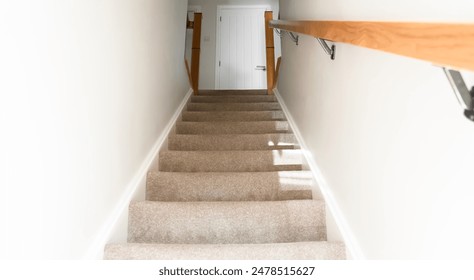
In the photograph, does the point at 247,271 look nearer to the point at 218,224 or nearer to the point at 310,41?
the point at 218,224

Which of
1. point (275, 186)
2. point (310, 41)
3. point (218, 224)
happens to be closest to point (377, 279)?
point (218, 224)

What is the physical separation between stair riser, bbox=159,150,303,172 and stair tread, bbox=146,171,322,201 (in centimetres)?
31

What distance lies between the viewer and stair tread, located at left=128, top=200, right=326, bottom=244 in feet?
4.93

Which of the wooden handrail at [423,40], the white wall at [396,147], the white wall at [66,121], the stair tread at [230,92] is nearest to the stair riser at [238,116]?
the stair tread at [230,92]

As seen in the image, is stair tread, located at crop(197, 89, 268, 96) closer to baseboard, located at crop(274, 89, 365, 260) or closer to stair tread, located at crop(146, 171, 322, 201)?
baseboard, located at crop(274, 89, 365, 260)

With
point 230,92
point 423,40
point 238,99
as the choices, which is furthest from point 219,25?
point 423,40

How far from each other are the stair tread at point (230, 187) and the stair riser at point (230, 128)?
1.04 m

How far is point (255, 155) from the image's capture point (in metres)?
2.19

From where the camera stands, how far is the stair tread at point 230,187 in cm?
181

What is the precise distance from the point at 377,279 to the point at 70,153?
1089 millimetres

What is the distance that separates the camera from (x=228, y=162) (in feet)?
7.10

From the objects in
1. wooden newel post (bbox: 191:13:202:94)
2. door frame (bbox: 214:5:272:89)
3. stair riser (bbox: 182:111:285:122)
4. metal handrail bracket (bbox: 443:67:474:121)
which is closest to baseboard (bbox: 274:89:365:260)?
metal handrail bracket (bbox: 443:67:474:121)

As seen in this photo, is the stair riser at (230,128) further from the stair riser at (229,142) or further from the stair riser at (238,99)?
the stair riser at (238,99)

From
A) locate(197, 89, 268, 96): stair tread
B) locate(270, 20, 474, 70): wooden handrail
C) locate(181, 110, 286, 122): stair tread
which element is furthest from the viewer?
locate(197, 89, 268, 96): stair tread
